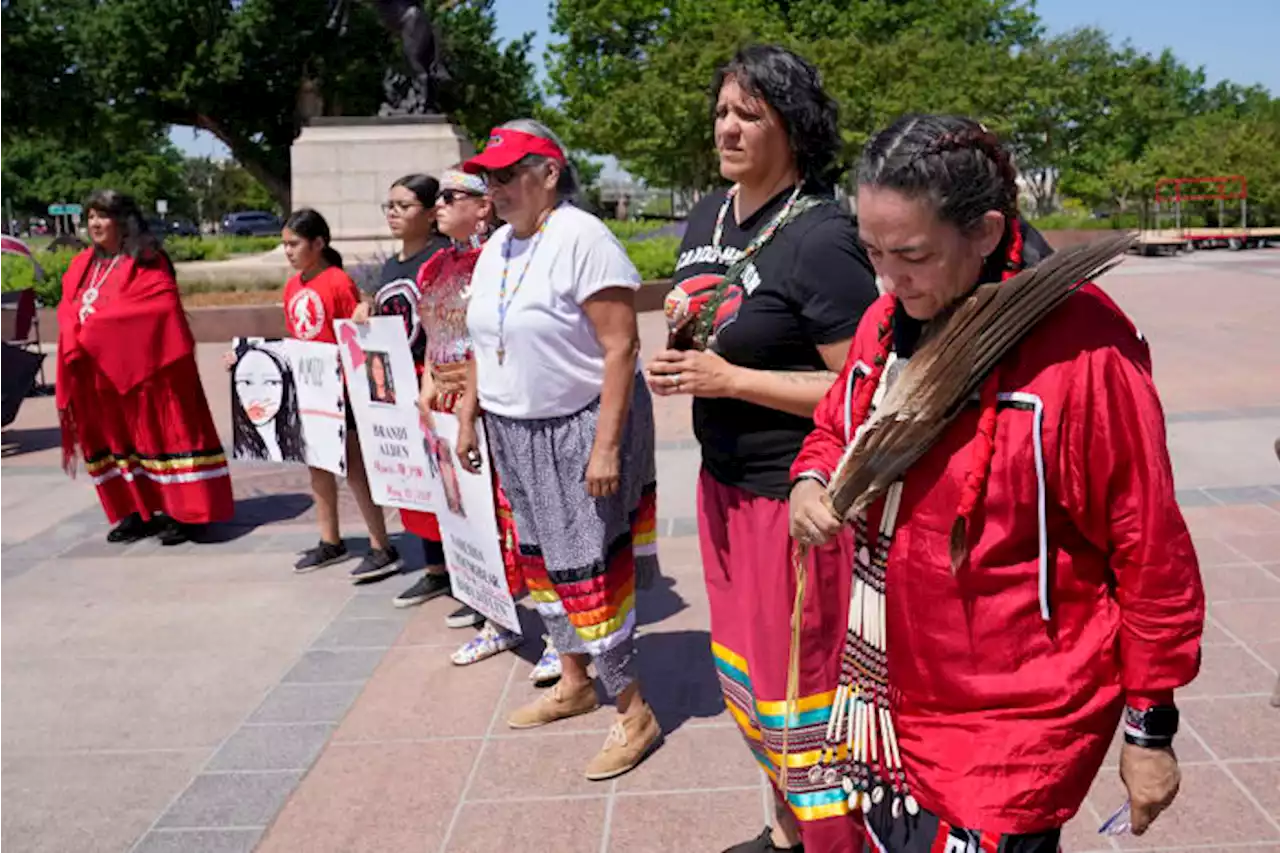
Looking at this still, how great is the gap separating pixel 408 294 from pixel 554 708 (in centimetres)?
172

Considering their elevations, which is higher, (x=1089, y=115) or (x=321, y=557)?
(x=1089, y=115)

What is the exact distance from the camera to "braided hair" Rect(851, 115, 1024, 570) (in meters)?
1.70

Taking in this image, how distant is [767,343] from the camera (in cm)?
252

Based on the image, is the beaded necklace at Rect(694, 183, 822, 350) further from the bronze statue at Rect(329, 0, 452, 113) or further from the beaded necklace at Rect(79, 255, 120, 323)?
the bronze statue at Rect(329, 0, 452, 113)

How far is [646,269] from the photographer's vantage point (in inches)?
725

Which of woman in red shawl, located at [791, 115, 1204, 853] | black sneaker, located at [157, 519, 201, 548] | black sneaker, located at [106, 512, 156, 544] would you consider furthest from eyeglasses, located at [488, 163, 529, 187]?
black sneaker, located at [106, 512, 156, 544]


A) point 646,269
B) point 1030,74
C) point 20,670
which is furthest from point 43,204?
point 20,670

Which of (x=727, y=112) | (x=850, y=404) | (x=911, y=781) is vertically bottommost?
(x=911, y=781)

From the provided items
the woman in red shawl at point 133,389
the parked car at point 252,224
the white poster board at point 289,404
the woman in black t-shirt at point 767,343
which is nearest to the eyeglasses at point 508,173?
the woman in black t-shirt at point 767,343

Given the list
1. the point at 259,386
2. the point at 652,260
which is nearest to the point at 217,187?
the point at 652,260

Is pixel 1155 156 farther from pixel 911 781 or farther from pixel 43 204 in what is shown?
pixel 43 204

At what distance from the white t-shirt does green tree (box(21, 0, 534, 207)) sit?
30503 millimetres

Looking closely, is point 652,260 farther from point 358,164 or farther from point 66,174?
point 66,174

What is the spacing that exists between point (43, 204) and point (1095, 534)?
3083 inches
